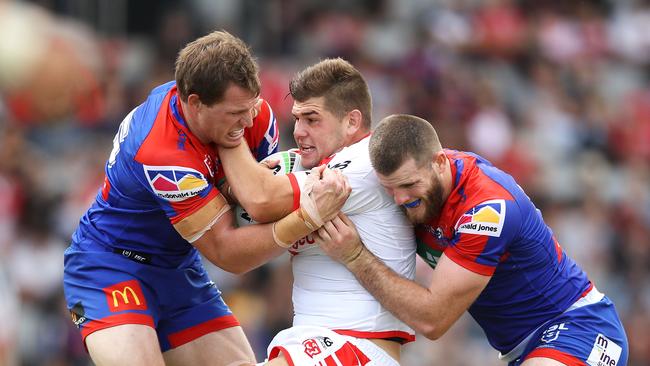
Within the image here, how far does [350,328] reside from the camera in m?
6.24

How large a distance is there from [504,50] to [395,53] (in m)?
1.67

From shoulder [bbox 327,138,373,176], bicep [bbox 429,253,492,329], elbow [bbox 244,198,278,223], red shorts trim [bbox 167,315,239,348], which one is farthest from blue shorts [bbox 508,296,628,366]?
red shorts trim [bbox 167,315,239,348]

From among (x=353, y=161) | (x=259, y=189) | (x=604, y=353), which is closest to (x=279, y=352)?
(x=259, y=189)

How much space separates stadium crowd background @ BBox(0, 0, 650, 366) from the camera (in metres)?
13.0

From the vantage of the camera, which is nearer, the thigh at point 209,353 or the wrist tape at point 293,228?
the wrist tape at point 293,228

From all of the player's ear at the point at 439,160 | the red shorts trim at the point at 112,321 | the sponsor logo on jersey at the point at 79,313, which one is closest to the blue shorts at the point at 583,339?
the player's ear at the point at 439,160

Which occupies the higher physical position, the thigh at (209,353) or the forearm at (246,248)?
the forearm at (246,248)

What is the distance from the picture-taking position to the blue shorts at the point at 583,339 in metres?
6.62

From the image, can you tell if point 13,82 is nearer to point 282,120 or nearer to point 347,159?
point 282,120

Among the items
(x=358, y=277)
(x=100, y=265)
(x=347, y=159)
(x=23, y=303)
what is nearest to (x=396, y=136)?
(x=347, y=159)

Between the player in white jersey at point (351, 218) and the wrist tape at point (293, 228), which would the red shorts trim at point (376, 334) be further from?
the wrist tape at point (293, 228)

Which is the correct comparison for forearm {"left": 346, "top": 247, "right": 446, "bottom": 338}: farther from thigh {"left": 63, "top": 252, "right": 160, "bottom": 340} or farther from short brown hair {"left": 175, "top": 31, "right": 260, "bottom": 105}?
thigh {"left": 63, "top": 252, "right": 160, "bottom": 340}

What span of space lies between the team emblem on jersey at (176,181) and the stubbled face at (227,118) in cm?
25

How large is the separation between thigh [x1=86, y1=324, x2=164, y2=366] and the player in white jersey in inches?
31.7
